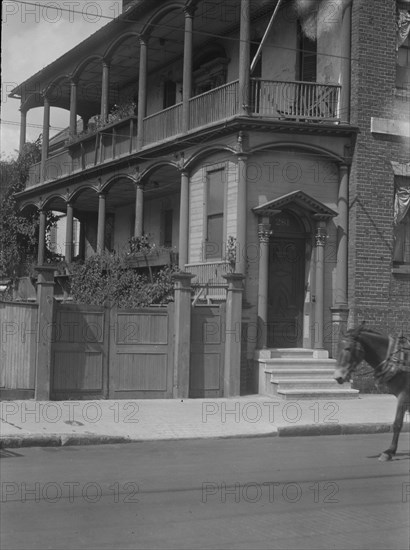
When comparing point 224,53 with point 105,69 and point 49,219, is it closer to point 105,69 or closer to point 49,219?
point 105,69

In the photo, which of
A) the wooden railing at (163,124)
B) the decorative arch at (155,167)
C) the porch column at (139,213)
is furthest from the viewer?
the porch column at (139,213)

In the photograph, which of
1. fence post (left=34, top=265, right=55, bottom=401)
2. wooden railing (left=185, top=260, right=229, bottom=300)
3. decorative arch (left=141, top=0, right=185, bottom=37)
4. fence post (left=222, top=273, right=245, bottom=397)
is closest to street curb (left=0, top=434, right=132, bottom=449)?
fence post (left=34, top=265, right=55, bottom=401)

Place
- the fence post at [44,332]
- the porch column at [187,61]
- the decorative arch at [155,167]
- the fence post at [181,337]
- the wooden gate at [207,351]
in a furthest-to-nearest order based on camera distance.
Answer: the decorative arch at [155,167]
the porch column at [187,61]
the wooden gate at [207,351]
the fence post at [181,337]
the fence post at [44,332]

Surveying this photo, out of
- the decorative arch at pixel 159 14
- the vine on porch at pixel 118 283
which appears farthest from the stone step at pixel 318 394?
the decorative arch at pixel 159 14

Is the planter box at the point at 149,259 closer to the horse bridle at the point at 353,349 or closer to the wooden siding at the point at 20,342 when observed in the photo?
the wooden siding at the point at 20,342

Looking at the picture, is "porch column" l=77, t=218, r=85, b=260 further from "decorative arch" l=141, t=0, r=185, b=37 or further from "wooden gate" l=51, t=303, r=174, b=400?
"wooden gate" l=51, t=303, r=174, b=400

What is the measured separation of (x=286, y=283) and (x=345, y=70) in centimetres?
485

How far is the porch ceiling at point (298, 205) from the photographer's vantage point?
52.3 ft

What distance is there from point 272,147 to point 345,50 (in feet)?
8.47

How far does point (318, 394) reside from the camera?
15.0 m

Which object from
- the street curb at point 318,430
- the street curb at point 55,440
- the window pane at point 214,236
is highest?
the window pane at point 214,236

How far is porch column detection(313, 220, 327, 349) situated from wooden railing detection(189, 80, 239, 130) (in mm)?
3212

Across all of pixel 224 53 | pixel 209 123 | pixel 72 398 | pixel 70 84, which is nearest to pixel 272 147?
pixel 209 123

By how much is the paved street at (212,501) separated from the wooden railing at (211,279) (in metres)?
7.48
